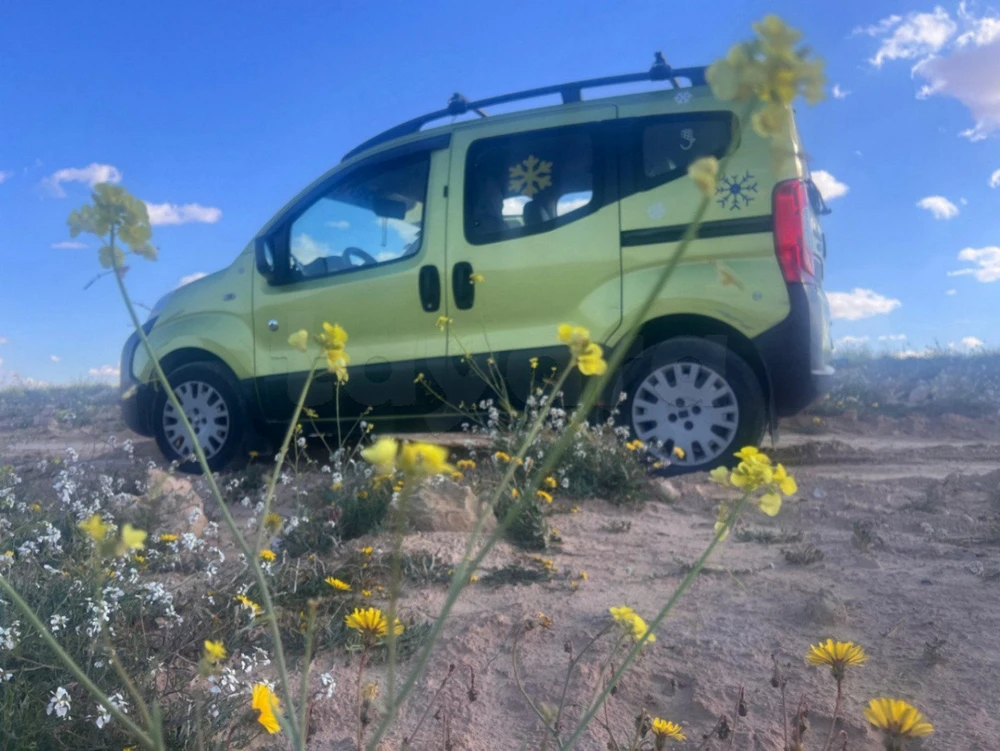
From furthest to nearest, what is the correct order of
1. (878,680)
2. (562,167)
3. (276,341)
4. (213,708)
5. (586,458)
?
1. (276,341)
2. (562,167)
3. (586,458)
4. (878,680)
5. (213,708)

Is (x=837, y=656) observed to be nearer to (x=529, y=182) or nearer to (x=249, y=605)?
(x=249, y=605)

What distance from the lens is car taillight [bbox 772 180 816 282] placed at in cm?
400

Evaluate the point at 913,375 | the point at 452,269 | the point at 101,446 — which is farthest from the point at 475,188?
the point at 913,375

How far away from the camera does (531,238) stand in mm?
4453

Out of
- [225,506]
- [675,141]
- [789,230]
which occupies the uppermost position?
[675,141]

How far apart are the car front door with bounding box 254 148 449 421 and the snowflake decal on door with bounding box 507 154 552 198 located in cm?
47

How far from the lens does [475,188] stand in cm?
469

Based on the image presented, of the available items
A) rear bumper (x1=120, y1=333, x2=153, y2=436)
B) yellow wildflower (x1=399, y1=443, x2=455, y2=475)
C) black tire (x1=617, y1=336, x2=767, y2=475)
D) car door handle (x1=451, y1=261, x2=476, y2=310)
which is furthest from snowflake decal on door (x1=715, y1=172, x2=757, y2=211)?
rear bumper (x1=120, y1=333, x2=153, y2=436)

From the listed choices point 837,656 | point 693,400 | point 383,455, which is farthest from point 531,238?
point 383,455

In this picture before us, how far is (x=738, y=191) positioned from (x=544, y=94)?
1.40 m

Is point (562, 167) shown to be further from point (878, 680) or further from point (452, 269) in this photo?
point (878, 680)

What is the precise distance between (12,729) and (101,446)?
19.0 feet

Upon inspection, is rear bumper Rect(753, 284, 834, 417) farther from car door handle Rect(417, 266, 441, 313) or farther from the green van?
car door handle Rect(417, 266, 441, 313)

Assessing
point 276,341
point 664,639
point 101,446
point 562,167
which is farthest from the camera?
point 101,446
